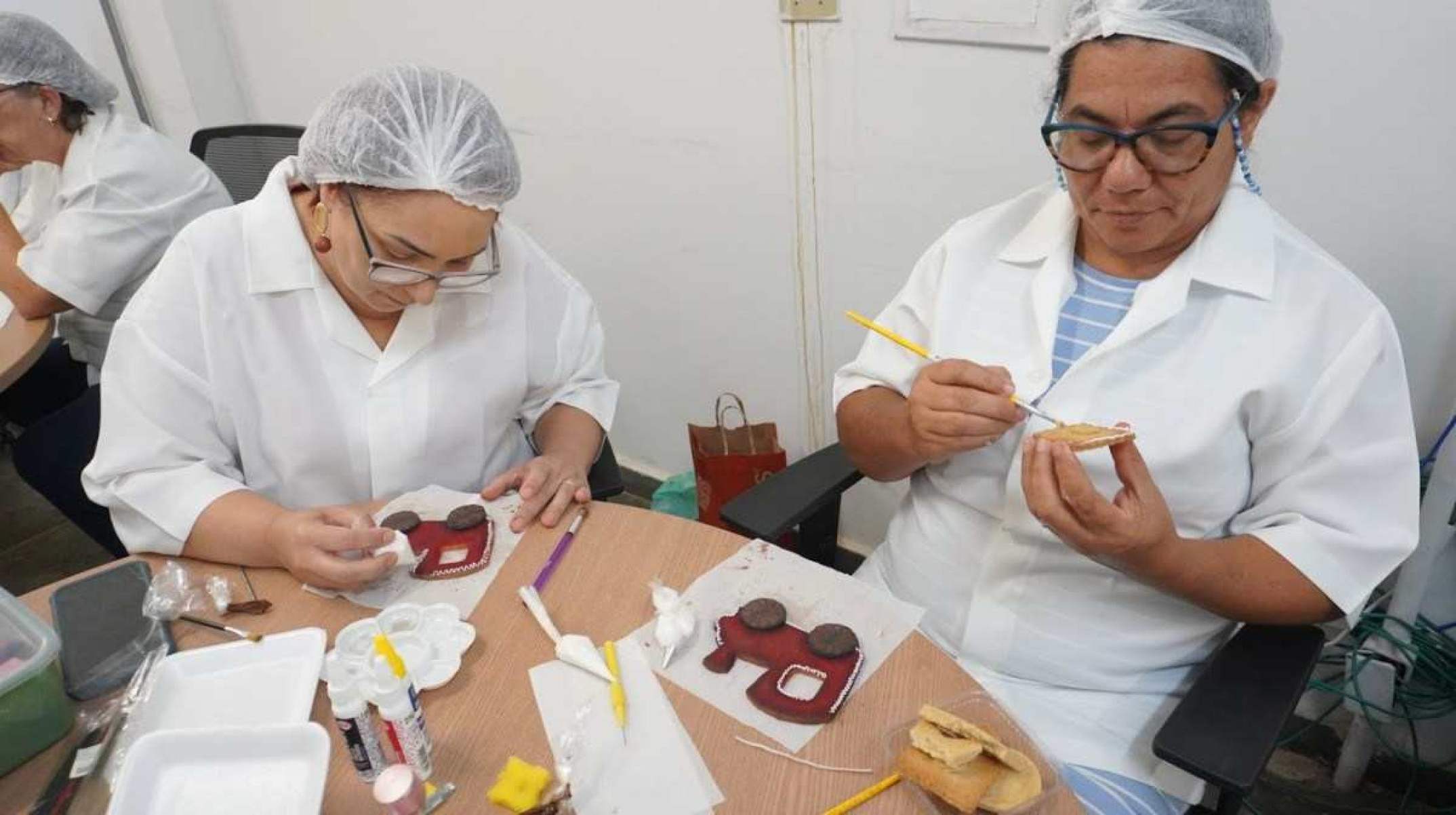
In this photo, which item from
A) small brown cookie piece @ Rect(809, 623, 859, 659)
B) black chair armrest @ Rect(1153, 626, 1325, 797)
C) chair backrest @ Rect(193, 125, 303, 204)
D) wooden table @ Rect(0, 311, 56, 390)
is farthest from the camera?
chair backrest @ Rect(193, 125, 303, 204)

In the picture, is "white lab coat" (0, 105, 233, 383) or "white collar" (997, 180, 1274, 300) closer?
"white collar" (997, 180, 1274, 300)

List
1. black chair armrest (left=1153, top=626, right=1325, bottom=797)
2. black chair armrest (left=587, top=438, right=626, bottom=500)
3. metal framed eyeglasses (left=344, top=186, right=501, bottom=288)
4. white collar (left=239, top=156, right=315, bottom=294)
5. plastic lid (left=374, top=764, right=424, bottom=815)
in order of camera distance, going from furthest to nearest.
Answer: black chair armrest (left=587, top=438, right=626, bottom=500) → white collar (left=239, top=156, right=315, bottom=294) → metal framed eyeglasses (left=344, top=186, right=501, bottom=288) → black chair armrest (left=1153, top=626, right=1325, bottom=797) → plastic lid (left=374, top=764, right=424, bottom=815)

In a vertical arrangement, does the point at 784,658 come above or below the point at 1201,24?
below

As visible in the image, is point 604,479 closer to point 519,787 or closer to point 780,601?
point 780,601

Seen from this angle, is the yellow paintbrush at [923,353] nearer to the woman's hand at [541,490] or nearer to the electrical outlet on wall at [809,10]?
the woman's hand at [541,490]

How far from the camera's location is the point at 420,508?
4.83ft

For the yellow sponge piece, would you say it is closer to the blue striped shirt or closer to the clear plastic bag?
the clear plastic bag

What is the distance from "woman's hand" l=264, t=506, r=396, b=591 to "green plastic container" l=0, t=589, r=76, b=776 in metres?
0.29

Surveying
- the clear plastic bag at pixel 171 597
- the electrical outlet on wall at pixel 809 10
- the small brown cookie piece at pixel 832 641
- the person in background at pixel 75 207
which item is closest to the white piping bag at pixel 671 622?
the small brown cookie piece at pixel 832 641

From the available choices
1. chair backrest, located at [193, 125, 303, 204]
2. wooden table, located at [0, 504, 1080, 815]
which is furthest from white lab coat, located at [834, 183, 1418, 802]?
chair backrest, located at [193, 125, 303, 204]

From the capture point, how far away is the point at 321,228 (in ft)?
4.85

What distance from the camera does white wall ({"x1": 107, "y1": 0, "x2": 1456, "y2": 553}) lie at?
1546mm

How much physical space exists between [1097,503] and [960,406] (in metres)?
0.24

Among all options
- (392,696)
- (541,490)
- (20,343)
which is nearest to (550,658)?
(392,696)
